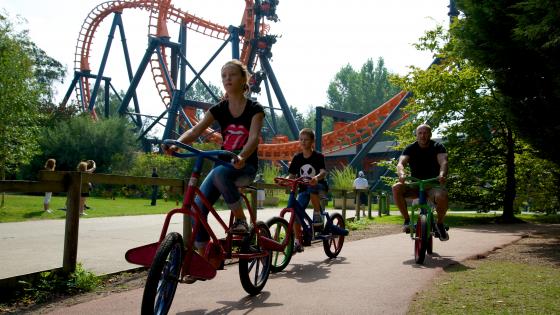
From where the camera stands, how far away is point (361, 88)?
77312 mm

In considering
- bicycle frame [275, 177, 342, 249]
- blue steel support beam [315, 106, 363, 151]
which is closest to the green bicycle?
bicycle frame [275, 177, 342, 249]

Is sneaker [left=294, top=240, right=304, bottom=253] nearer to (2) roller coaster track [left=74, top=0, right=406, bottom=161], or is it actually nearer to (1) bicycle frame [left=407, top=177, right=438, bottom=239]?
(1) bicycle frame [left=407, top=177, right=438, bottom=239]

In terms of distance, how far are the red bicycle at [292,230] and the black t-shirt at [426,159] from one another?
3.93 feet

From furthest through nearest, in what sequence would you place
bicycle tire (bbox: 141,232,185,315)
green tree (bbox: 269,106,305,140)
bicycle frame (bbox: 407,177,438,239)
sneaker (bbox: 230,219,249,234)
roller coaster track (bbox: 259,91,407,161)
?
green tree (bbox: 269,106,305,140)
roller coaster track (bbox: 259,91,407,161)
bicycle frame (bbox: 407,177,438,239)
sneaker (bbox: 230,219,249,234)
bicycle tire (bbox: 141,232,185,315)

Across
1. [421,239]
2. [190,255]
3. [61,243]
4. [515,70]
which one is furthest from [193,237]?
[515,70]

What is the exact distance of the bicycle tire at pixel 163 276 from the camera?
2.68 metres

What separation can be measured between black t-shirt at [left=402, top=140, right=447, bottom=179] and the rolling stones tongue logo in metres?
3.06

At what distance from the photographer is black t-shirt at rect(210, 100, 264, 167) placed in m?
3.80

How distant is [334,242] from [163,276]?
146 inches

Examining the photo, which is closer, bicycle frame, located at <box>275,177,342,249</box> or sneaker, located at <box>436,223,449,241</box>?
bicycle frame, located at <box>275,177,342,249</box>

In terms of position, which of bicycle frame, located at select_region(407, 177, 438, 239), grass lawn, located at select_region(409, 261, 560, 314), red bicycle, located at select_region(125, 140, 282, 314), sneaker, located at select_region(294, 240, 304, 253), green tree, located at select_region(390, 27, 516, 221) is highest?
green tree, located at select_region(390, 27, 516, 221)

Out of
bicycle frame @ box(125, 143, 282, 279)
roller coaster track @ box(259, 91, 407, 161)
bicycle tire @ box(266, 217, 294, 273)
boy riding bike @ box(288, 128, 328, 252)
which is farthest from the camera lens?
roller coaster track @ box(259, 91, 407, 161)

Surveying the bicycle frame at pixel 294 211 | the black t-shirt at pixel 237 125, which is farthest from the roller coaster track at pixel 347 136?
the black t-shirt at pixel 237 125

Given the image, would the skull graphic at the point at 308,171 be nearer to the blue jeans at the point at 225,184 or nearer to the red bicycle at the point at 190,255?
the red bicycle at the point at 190,255
